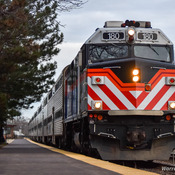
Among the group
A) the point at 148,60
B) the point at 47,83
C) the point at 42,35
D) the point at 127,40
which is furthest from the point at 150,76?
the point at 47,83

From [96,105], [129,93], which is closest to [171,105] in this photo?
[129,93]

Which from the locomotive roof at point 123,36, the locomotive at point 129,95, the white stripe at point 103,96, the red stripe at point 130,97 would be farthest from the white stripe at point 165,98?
the locomotive roof at point 123,36

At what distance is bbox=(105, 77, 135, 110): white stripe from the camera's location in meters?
12.5

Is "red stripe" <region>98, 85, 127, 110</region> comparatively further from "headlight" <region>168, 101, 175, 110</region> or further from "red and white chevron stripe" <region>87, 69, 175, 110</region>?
"headlight" <region>168, 101, 175, 110</region>

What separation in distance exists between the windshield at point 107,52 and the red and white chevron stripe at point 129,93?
2.18ft

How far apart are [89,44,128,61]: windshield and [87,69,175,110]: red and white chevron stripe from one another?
66 cm

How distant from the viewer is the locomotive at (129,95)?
12.3m

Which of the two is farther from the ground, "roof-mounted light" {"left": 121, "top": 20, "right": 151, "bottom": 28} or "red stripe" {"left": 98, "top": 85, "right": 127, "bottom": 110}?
"roof-mounted light" {"left": 121, "top": 20, "right": 151, "bottom": 28}

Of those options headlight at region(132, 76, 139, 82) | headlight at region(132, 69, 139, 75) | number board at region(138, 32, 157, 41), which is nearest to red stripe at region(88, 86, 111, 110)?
headlight at region(132, 76, 139, 82)

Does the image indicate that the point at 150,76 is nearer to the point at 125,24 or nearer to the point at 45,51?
the point at 125,24

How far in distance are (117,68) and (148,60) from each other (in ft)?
3.25

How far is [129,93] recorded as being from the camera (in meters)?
12.5

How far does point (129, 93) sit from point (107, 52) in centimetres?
153

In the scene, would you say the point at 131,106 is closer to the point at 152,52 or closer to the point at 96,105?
the point at 96,105
